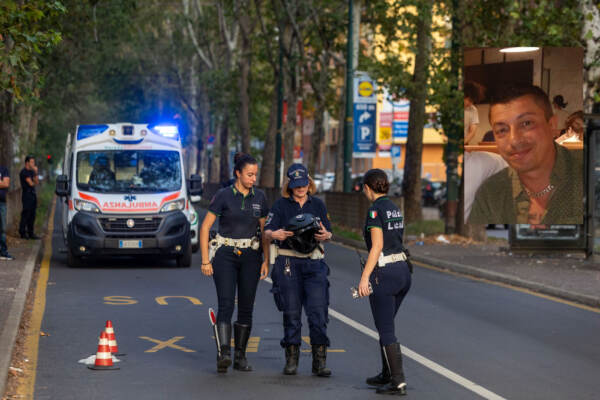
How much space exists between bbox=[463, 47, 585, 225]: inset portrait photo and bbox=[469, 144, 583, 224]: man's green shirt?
2cm

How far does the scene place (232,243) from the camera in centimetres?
928

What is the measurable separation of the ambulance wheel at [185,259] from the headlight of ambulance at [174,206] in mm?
691

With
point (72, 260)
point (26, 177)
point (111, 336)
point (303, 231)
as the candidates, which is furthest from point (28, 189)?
point (303, 231)

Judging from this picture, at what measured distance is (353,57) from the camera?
3206cm

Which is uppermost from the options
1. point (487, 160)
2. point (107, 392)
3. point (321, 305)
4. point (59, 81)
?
point (59, 81)

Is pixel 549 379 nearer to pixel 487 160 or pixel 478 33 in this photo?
pixel 487 160

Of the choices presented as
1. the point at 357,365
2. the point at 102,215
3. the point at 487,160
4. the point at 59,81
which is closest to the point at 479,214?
the point at 487,160

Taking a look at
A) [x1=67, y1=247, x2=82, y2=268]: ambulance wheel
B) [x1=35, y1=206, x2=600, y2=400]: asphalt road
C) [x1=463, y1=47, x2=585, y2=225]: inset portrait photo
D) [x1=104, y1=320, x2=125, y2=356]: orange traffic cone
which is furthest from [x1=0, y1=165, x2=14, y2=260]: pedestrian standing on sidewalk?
[x1=104, y1=320, x2=125, y2=356]: orange traffic cone

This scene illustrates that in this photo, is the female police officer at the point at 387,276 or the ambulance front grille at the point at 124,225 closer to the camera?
the female police officer at the point at 387,276

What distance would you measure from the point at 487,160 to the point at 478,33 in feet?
25.5

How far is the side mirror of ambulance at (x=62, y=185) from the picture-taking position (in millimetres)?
19078

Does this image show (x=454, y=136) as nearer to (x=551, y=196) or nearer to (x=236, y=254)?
(x=551, y=196)

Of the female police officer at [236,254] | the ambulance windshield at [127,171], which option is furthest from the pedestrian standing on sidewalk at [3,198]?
the female police officer at [236,254]

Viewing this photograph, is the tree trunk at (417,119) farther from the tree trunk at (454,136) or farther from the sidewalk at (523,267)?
the sidewalk at (523,267)
